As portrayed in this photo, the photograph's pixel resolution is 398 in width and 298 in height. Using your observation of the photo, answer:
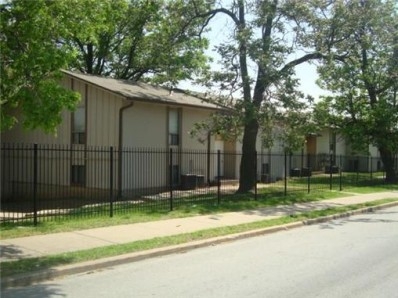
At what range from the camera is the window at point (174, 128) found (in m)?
23.2

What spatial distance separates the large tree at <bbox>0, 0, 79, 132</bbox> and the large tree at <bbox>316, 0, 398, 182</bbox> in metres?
14.8

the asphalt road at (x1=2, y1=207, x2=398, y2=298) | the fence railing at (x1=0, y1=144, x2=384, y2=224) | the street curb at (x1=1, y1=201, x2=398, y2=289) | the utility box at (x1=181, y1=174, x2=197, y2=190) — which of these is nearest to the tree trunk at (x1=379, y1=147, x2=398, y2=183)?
the fence railing at (x1=0, y1=144, x2=384, y2=224)

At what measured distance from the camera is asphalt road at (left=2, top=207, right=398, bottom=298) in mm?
7051

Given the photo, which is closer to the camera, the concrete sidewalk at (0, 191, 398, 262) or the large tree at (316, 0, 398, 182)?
the concrete sidewalk at (0, 191, 398, 262)

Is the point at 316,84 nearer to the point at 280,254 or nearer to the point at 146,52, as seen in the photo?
the point at 146,52

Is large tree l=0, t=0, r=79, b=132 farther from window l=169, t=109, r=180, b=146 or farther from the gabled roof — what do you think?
window l=169, t=109, r=180, b=146

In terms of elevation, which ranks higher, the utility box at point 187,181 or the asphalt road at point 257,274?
the utility box at point 187,181

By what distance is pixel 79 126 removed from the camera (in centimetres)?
2220

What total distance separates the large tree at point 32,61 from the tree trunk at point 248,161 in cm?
1243

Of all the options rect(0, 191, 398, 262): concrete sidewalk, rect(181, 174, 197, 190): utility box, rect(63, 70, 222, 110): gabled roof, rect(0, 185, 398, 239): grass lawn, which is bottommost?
rect(0, 191, 398, 262): concrete sidewalk

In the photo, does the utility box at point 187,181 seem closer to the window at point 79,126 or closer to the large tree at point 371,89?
the window at point 79,126

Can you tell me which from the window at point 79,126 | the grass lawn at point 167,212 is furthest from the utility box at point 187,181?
the window at point 79,126

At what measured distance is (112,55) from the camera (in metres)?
37.1

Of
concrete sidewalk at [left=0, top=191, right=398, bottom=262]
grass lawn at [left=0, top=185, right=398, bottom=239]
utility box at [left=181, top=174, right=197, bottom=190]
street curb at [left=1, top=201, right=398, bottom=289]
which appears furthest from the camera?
utility box at [left=181, top=174, right=197, bottom=190]
